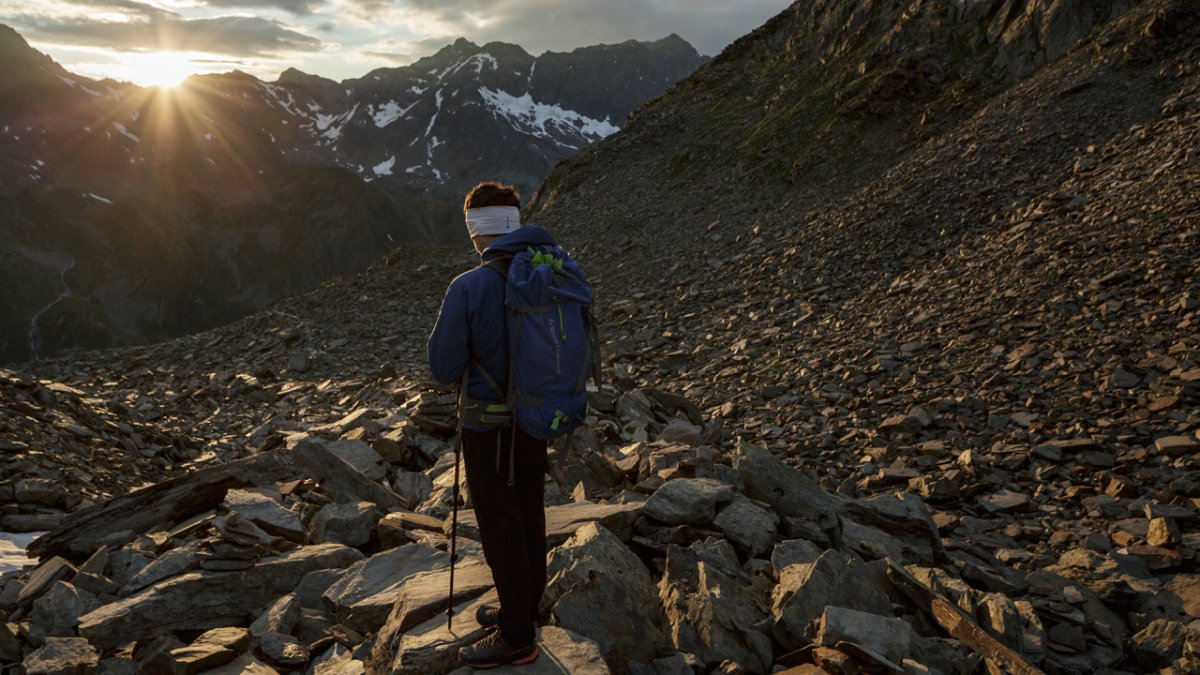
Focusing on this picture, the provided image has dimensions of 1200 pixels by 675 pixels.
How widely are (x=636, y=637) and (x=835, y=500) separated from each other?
367 cm

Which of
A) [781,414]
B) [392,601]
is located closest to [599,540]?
[392,601]

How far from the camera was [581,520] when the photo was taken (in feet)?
21.1

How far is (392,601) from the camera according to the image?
5613 millimetres

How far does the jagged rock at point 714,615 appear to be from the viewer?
16.5 feet

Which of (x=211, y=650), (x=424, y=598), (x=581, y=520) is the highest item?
(x=581, y=520)

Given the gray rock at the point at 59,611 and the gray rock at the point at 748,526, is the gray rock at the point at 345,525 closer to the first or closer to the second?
the gray rock at the point at 59,611

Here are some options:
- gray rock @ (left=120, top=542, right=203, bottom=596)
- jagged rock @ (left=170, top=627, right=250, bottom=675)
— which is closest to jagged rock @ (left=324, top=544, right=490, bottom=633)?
jagged rock @ (left=170, top=627, right=250, bottom=675)

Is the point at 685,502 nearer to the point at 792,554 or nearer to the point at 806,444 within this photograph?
the point at 792,554

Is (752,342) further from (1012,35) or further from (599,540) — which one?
(1012,35)

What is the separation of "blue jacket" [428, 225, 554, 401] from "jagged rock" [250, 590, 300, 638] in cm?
272

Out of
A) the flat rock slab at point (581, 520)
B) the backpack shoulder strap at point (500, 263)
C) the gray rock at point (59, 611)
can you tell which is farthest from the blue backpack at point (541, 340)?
the gray rock at point (59, 611)

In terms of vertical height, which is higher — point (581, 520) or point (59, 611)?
point (581, 520)

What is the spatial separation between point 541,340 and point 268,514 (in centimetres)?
439

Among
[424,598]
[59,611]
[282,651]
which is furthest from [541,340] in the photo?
[59,611]
